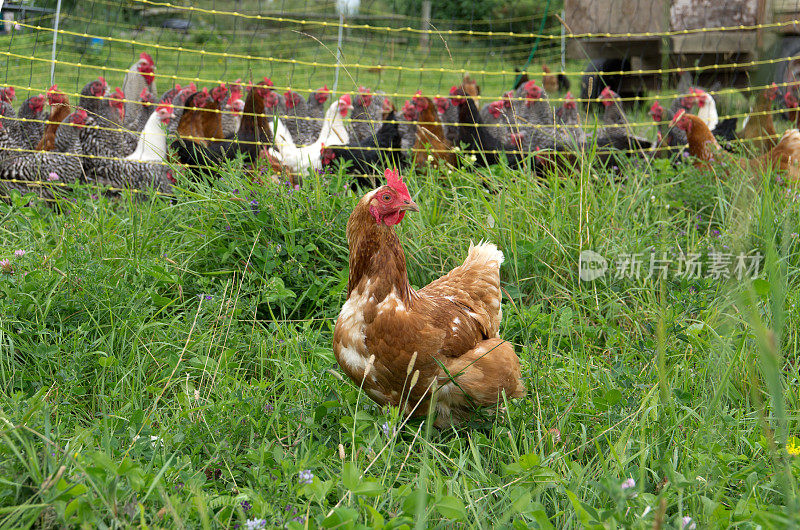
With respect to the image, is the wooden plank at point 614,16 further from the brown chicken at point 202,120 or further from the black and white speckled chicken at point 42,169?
the black and white speckled chicken at point 42,169

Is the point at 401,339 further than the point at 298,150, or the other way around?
the point at 298,150

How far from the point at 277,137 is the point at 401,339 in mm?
3869

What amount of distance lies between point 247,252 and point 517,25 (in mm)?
13870

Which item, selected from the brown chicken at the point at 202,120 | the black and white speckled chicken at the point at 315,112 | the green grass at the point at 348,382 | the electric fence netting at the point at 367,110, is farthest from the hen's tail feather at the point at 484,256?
the black and white speckled chicken at the point at 315,112

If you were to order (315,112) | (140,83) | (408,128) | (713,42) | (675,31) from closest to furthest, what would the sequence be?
1. (408,128)
2. (675,31)
3. (713,42)
4. (315,112)
5. (140,83)

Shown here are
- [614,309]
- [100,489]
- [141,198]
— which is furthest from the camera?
[141,198]

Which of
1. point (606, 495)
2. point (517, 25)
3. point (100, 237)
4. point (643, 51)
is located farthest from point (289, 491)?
point (517, 25)

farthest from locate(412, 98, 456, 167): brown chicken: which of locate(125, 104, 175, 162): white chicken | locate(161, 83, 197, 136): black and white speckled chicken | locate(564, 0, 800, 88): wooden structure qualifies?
locate(161, 83, 197, 136): black and white speckled chicken

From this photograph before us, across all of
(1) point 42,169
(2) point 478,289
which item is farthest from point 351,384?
(1) point 42,169

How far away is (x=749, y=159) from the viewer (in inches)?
190

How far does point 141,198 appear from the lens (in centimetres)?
462

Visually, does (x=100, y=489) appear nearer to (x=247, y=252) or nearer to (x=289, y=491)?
(x=289, y=491)

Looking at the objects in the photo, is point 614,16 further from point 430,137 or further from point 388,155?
point 388,155

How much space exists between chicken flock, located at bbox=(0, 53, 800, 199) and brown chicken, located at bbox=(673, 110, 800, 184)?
1 centimetres
